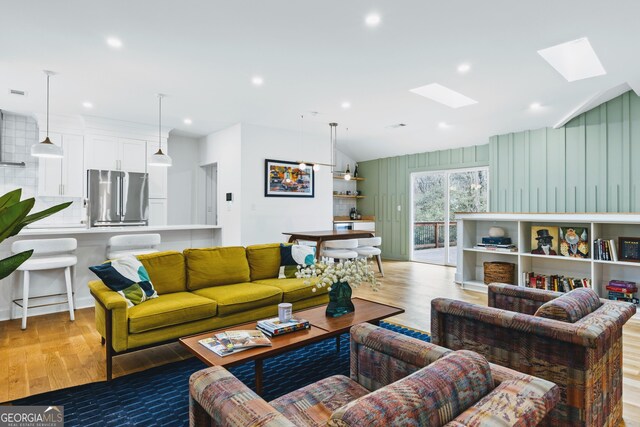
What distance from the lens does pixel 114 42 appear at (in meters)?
3.30

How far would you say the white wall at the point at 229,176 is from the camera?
20.8 ft

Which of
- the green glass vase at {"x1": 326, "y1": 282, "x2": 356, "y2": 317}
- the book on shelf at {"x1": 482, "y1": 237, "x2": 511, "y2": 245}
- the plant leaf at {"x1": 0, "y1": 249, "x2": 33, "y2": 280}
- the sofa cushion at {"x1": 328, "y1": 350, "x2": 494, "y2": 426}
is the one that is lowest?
the green glass vase at {"x1": 326, "y1": 282, "x2": 356, "y2": 317}

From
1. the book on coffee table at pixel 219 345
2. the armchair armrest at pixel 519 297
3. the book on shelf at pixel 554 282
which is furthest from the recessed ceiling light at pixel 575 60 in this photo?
the book on coffee table at pixel 219 345

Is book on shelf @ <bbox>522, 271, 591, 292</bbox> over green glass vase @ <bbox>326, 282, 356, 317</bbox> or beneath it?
beneath

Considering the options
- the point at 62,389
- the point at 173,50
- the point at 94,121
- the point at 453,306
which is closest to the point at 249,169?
the point at 94,121

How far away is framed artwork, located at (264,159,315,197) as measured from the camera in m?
6.63

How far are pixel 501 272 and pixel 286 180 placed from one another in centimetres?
388

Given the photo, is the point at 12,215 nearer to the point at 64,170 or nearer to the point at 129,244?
the point at 129,244

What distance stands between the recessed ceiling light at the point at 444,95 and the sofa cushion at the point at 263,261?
8.86 ft

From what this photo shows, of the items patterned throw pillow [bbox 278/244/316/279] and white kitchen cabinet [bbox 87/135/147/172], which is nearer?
patterned throw pillow [bbox 278/244/316/279]

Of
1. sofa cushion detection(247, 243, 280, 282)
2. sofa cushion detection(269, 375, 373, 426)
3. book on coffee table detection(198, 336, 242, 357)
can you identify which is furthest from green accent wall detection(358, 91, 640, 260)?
book on coffee table detection(198, 336, 242, 357)

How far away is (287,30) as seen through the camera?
10.2 feet

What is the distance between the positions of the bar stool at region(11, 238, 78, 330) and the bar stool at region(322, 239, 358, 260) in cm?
331

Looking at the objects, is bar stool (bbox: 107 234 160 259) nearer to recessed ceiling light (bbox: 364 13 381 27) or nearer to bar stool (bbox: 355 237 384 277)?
bar stool (bbox: 355 237 384 277)
